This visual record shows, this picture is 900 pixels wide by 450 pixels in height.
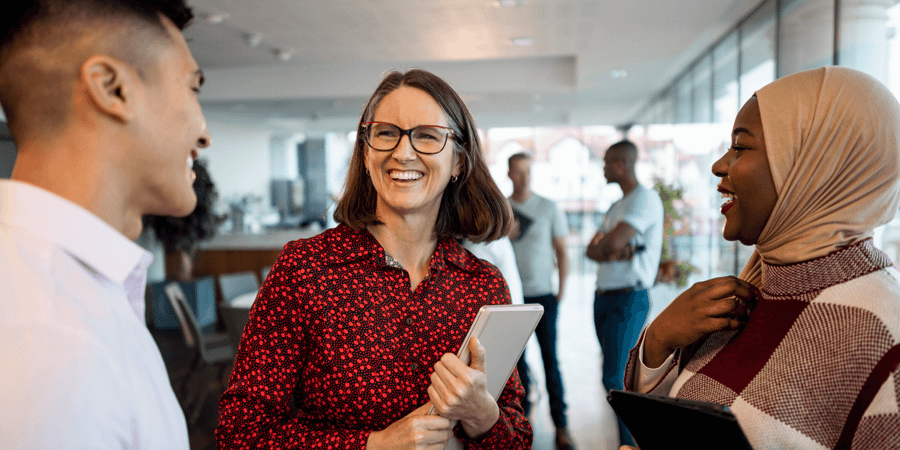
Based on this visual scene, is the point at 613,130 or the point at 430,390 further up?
the point at 613,130

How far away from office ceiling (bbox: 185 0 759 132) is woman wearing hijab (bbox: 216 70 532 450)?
379 centimetres

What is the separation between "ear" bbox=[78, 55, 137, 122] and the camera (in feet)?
2.00

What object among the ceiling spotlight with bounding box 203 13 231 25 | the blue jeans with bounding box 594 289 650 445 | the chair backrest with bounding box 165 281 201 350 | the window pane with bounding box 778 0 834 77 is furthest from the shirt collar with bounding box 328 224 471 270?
the ceiling spotlight with bounding box 203 13 231 25

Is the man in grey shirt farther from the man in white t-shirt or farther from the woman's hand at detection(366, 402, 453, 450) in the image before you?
the woman's hand at detection(366, 402, 453, 450)

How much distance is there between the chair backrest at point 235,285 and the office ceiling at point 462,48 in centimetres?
237

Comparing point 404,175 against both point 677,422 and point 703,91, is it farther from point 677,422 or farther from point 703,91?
point 703,91

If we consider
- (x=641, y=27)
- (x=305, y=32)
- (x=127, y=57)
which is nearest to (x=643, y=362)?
(x=127, y=57)

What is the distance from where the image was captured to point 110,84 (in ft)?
2.05

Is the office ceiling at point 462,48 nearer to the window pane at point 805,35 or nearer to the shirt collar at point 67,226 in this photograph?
the window pane at point 805,35

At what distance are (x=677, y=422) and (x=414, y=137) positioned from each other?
832 millimetres

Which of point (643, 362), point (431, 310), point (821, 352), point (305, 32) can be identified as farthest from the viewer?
point (305, 32)

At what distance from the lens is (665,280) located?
16.9 ft

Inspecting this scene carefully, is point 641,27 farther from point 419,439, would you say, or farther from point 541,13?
point 419,439

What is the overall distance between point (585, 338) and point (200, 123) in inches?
254
